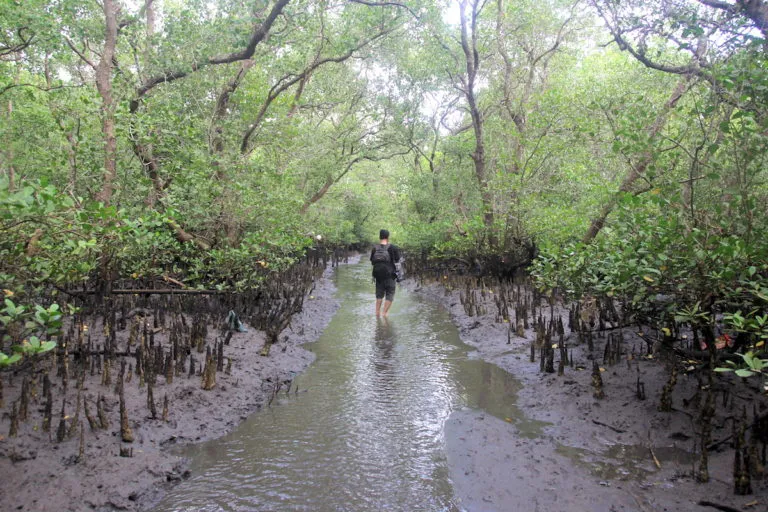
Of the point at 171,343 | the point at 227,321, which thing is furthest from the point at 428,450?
the point at 227,321

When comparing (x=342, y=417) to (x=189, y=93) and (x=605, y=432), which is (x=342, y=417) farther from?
(x=189, y=93)

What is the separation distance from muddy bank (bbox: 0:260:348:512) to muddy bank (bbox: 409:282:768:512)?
6.81ft

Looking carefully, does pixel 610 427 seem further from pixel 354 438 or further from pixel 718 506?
pixel 354 438

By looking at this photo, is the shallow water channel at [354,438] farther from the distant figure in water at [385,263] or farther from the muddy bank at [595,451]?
the distant figure in water at [385,263]

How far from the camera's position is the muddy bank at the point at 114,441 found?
2.76 metres

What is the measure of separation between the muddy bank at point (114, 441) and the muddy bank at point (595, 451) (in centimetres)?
208

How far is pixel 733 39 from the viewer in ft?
11.4

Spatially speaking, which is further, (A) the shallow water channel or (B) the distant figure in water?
(B) the distant figure in water

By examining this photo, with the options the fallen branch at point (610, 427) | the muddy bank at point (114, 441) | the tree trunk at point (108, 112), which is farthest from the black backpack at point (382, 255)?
the fallen branch at point (610, 427)

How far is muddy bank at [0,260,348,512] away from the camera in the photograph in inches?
108

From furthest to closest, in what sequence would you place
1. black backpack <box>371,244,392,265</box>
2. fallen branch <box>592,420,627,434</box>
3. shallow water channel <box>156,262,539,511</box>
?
black backpack <box>371,244,392,265</box>, fallen branch <box>592,420,627,434</box>, shallow water channel <box>156,262,539,511</box>

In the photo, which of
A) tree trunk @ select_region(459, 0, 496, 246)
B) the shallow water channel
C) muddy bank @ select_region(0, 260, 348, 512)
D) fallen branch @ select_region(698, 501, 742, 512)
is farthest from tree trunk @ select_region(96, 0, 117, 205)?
tree trunk @ select_region(459, 0, 496, 246)

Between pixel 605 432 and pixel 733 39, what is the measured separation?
3278mm

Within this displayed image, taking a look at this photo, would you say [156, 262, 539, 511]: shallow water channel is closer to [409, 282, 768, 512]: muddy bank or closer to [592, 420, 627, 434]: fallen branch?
[409, 282, 768, 512]: muddy bank
